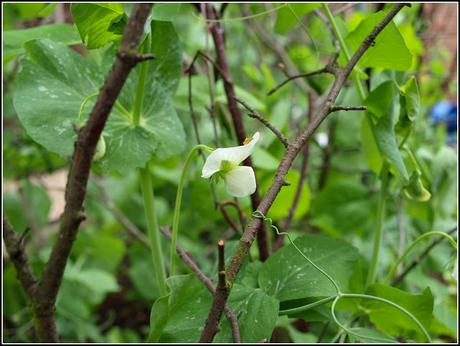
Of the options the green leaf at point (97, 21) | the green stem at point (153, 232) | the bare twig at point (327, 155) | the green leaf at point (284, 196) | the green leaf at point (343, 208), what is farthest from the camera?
the bare twig at point (327, 155)

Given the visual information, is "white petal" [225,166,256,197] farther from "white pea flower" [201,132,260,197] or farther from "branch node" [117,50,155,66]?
"branch node" [117,50,155,66]

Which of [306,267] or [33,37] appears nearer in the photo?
[306,267]

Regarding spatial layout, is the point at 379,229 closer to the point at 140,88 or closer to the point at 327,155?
the point at 140,88

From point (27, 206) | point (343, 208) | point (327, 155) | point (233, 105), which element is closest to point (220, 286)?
point (233, 105)

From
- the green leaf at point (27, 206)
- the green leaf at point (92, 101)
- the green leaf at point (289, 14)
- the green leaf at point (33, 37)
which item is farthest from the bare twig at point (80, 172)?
the green leaf at point (27, 206)

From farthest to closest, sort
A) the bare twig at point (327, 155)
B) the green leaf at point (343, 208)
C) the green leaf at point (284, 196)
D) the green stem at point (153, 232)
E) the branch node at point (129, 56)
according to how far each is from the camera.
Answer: the bare twig at point (327, 155) < the green leaf at point (343, 208) < the green leaf at point (284, 196) < the green stem at point (153, 232) < the branch node at point (129, 56)

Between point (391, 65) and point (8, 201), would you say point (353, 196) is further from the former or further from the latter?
point (8, 201)

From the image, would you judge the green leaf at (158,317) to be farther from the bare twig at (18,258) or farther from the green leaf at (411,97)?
the green leaf at (411,97)
